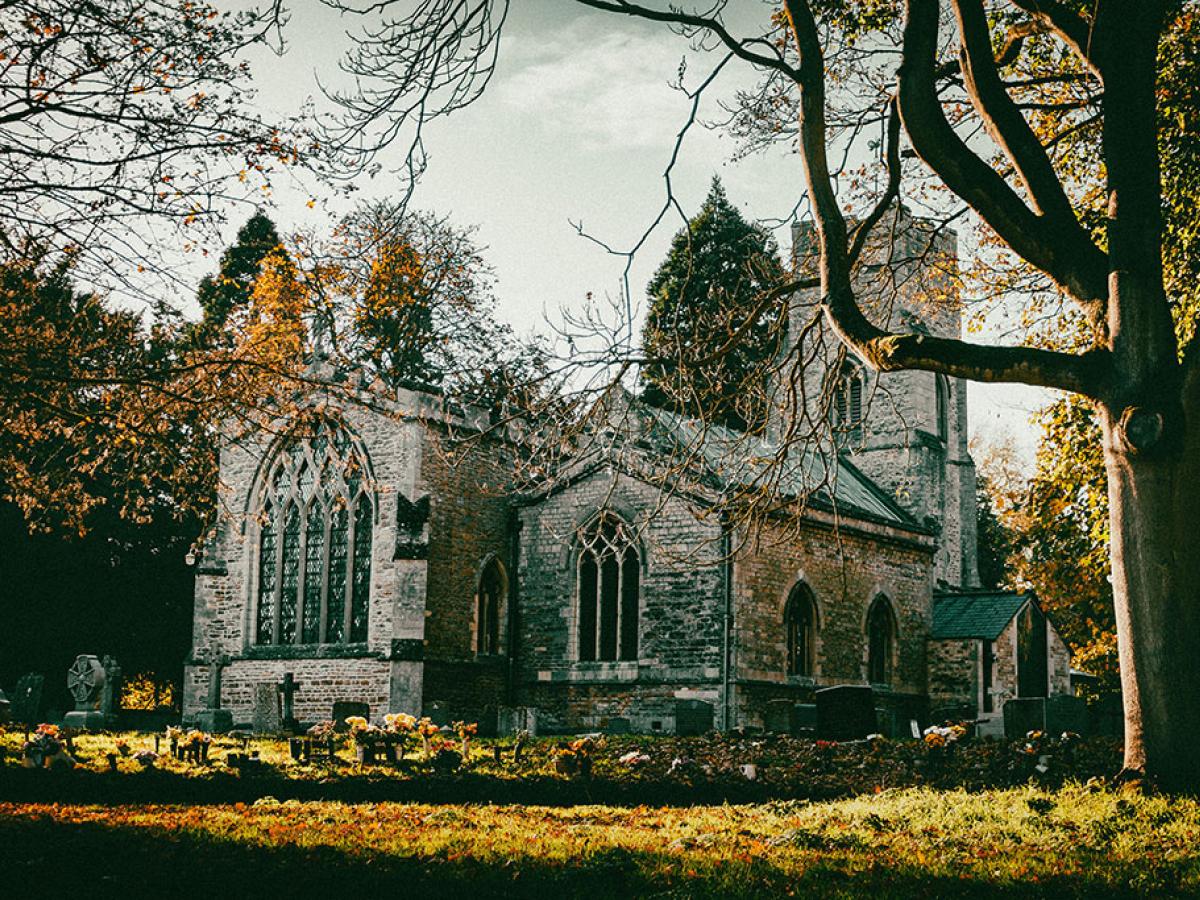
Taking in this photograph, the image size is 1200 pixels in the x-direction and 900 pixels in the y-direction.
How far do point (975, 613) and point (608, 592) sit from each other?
9994 mm

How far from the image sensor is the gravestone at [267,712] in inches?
969

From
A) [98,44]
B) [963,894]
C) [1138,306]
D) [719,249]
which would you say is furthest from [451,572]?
[719,249]

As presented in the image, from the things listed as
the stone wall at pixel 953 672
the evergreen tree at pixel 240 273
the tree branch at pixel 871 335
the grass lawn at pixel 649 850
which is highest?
the evergreen tree at pixel 240 273

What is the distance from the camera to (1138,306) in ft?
32.2

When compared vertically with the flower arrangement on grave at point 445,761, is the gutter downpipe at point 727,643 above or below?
above

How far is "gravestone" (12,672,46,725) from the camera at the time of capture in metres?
23.4

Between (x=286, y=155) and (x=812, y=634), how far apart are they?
675 inches

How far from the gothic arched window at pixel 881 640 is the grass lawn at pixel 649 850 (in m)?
17.0

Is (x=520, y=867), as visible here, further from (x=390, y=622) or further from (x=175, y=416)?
(x=390, y=622)

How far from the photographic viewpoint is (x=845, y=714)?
790 inches

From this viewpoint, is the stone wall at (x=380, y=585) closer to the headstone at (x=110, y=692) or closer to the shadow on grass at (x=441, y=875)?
the headstone at (x=110, y=692)

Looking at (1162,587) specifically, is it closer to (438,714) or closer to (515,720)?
(515,720)

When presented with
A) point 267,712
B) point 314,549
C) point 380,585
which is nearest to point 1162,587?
point 380,585

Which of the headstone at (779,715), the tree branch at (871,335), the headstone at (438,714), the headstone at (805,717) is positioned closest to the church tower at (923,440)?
the headstone at (779,715)
